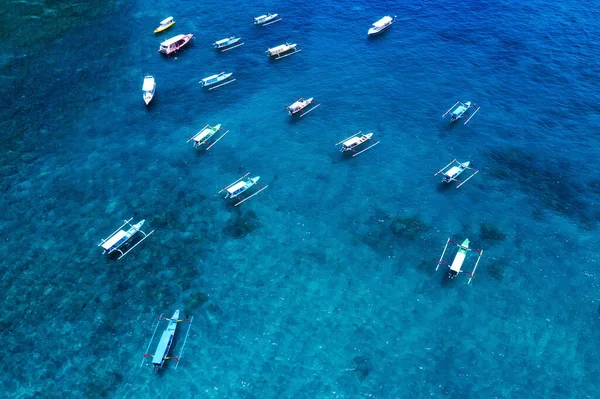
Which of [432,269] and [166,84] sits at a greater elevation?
[166,84]

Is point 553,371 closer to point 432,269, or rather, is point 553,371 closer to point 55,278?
point 432,269

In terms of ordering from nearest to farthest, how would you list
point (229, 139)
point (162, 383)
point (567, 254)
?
1. point (162, 383)
2. point (567, 254)
3. point (229, 139)

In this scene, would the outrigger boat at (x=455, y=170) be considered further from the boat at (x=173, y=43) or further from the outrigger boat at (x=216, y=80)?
the boat at (x=173, y=43)

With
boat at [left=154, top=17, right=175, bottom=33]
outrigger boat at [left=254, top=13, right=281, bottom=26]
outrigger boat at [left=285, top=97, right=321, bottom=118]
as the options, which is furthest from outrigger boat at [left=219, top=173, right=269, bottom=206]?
boat at [left=154, top=17, right=175, bottom=33]

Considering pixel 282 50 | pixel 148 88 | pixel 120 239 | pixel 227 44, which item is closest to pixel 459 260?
pixel 120 239

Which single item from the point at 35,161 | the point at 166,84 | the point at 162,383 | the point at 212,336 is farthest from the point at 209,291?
the point at 166,84

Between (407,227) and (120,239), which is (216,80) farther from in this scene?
(407,227)

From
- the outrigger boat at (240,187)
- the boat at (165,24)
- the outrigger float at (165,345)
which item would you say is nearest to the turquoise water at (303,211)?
the outrigger float at (165,345)
